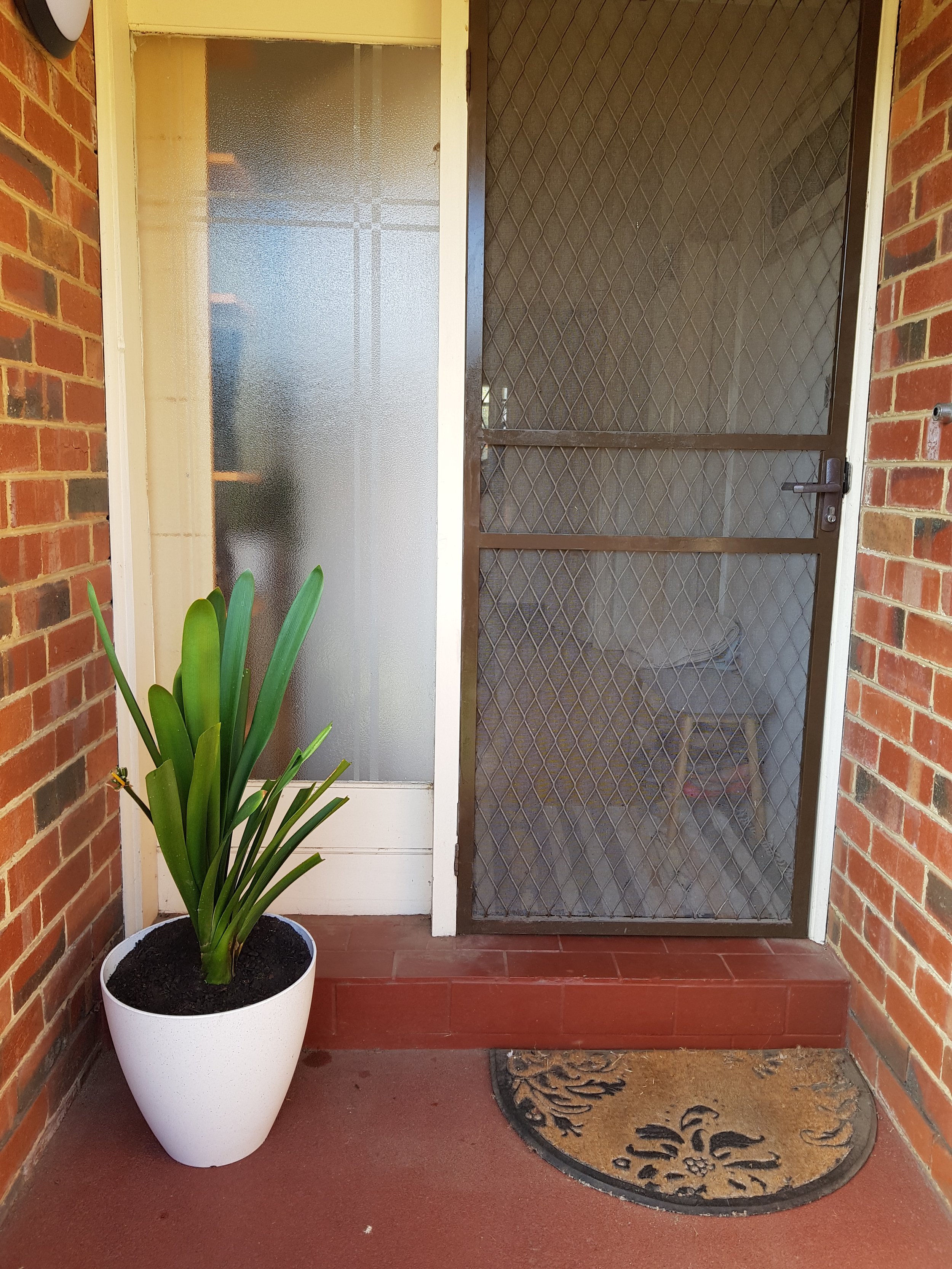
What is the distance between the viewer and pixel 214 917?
5.92 ft

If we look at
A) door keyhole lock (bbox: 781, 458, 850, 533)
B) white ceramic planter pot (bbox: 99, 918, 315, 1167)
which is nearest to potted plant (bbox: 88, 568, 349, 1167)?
white ceramic planter pot (bbox: 99, 918, 315, 1167)

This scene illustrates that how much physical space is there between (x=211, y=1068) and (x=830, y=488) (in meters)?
1.76

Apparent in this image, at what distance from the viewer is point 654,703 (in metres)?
2.34

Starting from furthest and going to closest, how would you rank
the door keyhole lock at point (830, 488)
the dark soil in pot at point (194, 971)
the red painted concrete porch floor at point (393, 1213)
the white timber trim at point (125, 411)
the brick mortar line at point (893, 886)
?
the door keyhole lock at point (830, 488)
the white timber trim at point (125, 411)
the brick mortar line at point (893, 886)
the dark soil in pot at point (194, 971)
the red painted concrete porch floor at point (393, 1213)

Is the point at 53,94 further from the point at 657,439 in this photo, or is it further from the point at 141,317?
the point at 657,439

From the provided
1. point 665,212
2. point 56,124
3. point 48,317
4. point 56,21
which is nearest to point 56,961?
point 48,317

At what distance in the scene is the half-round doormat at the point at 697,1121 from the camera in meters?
1.83

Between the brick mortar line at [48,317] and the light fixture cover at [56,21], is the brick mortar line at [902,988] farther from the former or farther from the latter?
the light fixture cover at [56,21]


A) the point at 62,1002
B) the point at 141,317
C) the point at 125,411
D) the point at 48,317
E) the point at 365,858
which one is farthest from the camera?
the point at 365,858

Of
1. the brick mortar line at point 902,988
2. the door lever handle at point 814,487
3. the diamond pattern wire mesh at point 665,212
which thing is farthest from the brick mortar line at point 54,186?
the brick mortar line at point 902,988

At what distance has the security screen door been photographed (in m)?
2.14

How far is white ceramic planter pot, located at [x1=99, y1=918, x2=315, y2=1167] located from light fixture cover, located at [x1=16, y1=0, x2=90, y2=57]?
5.70 feet

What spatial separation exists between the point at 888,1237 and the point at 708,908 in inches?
31.9

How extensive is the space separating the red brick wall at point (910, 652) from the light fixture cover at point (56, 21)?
1672mm
